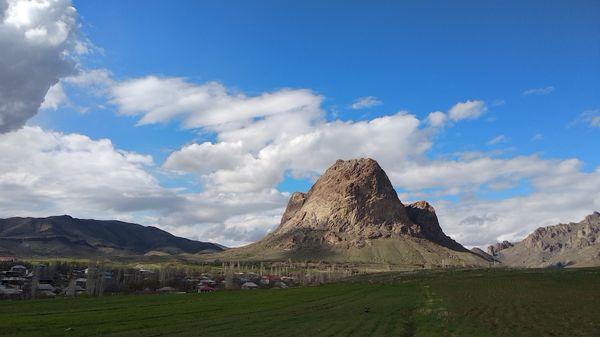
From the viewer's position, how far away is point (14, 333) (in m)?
42.6

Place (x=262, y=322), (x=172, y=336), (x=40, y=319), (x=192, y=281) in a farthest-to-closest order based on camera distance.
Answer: (x=192, y=281) → (x=40, y=319) → (x=262, y=322) → (x=172, y=336)

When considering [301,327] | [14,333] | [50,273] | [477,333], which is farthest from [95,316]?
[50,273]

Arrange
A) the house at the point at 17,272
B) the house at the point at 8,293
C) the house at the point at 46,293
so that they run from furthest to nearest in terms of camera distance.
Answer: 1. the house at the point at 17,272
2. the house at the point at 46,293
3. the house at the point at 8,293

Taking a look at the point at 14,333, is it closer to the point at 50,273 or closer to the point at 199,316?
the point at 199,316

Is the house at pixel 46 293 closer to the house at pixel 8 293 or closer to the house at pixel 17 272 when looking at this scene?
the house at pixel 8 293

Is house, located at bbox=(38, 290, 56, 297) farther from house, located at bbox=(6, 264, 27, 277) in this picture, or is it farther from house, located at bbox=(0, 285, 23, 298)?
house, located at bbox=(6, 264, 27, 277)

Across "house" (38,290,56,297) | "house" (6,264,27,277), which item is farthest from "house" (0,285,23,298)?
"house" (6,264,27,277)

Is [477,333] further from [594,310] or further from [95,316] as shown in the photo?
[95,316]

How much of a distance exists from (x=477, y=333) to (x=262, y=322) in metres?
21.1

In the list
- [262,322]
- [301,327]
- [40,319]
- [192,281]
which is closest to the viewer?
[301,327]

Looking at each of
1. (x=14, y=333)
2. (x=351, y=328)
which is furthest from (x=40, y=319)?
(x=351, y=328)

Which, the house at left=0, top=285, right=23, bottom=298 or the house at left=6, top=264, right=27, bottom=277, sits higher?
the house at left=6, top=264, right=27, bottom=277

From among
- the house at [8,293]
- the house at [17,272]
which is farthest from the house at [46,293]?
the house at [17,272]

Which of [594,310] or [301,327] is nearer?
[301,327]
